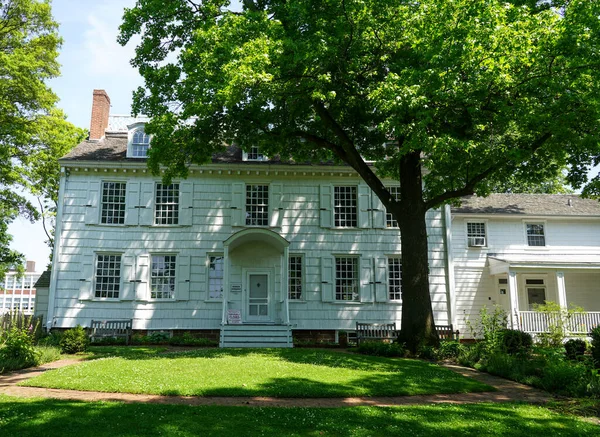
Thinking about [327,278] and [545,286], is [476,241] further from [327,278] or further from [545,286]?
[327,278]

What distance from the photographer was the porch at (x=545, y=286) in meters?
19.7

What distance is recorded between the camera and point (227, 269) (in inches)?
754

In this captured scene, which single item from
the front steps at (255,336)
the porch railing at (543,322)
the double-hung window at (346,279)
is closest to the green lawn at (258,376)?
the front steps at (255,336)

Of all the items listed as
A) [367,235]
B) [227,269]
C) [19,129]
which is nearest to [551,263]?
[367,235]

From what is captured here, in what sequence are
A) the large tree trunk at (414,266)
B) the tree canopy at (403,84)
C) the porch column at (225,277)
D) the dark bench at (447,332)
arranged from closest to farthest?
the tree canopy at (403,84)
the large tree trunk at (414,266)
the porch column at (225,277)
the dark bench at (447,332)

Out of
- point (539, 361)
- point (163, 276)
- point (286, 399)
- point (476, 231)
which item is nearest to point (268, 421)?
point (286, 399)

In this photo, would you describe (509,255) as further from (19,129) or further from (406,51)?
(19,129)

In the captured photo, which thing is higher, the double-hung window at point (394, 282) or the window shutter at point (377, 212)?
the window shutter at point (377, 212)

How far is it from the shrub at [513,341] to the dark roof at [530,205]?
8790 mm

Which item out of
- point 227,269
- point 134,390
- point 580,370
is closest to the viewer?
point 134,390

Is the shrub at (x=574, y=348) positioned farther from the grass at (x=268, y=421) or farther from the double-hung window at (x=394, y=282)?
the double-hung window at (x=394, y=282)

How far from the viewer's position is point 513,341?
557 inches

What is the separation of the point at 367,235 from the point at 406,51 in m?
8.39

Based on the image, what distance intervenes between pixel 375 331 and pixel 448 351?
454 centimetres
